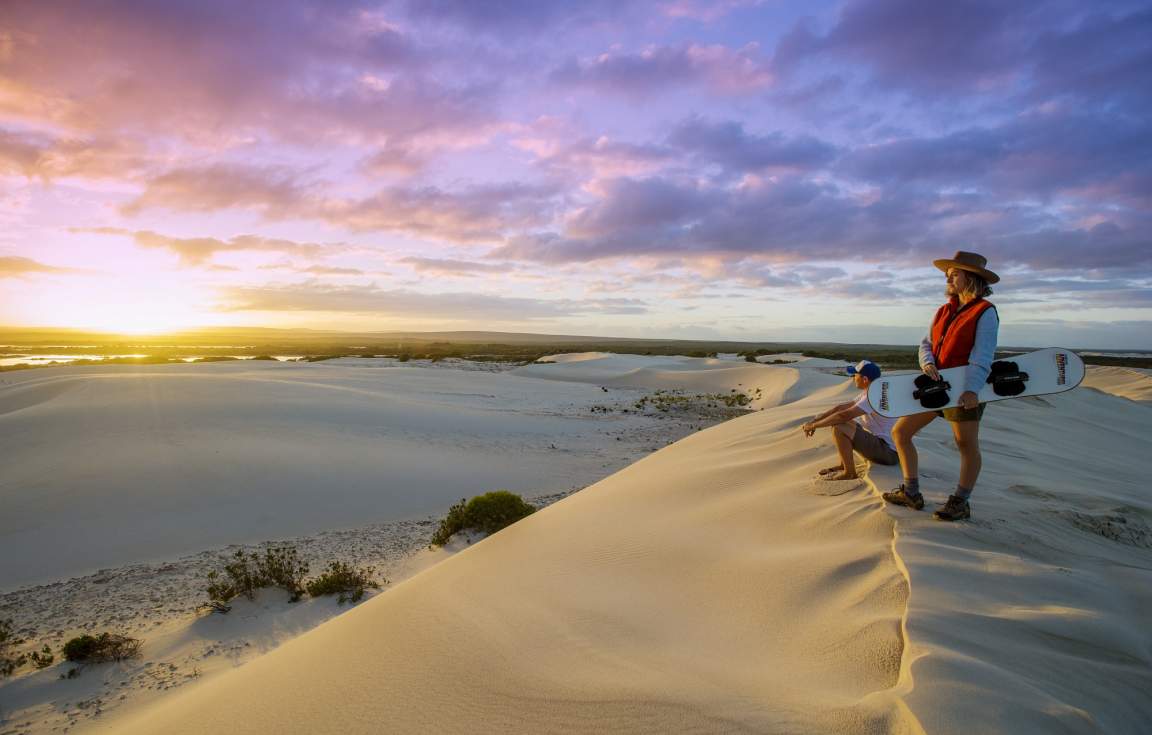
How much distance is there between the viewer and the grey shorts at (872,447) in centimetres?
500

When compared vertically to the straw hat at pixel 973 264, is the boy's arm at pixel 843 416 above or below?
below

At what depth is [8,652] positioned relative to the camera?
181 inches

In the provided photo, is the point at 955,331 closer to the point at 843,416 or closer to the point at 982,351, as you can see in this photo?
the point at 982,351

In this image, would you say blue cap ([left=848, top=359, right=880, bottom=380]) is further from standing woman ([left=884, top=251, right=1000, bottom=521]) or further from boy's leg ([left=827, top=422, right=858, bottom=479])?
standing woman ([left=884, top=251, right=1000, bottom=521])

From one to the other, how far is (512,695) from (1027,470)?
5.98 meters

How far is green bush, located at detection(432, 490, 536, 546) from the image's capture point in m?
7.34

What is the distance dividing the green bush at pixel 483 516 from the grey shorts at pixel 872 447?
431 centimetres

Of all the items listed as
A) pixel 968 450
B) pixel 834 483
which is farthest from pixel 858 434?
pixel 968 450

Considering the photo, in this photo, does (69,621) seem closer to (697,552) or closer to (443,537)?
(443,537)

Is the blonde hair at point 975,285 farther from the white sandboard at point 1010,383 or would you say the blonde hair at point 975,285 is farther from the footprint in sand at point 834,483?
the footprint in sand at point 834,483

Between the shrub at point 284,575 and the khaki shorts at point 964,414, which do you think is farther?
the shrub at point 284,575

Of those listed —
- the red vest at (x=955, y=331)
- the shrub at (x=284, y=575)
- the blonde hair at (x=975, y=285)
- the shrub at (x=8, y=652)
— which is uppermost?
the blonde hair at (x=975, y=285)

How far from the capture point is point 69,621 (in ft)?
17.0

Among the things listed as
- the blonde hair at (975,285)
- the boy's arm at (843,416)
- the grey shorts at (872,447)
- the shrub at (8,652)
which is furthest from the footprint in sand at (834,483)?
the shrub at (8,652)
